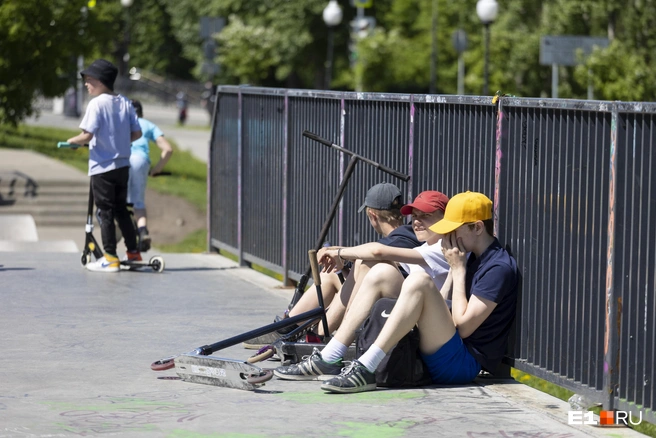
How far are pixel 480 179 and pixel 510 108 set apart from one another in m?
0.53

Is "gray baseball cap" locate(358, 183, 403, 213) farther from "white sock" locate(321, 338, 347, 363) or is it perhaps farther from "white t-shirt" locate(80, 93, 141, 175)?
"white t-shirt" locate(80, 93, 141, 175)

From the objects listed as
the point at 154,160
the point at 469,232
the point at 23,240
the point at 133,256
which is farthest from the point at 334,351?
the point at 154,160

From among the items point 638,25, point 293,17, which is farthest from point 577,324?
point 293,17

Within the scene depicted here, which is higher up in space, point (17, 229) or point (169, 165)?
point (169, 165)

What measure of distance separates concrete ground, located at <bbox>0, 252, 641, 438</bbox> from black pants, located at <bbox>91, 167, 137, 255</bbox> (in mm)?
1740

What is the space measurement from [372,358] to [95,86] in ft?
17.5

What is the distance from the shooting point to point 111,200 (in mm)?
10445

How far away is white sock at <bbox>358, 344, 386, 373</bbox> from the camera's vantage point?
5.85 m

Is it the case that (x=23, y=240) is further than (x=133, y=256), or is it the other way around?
(x=23, y=240)

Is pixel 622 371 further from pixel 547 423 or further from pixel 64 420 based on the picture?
pixel 64 420

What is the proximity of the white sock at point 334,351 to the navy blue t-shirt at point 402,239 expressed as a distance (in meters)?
0.67

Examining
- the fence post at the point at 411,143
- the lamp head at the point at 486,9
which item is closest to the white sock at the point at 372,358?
the fence post at the point at 411,143

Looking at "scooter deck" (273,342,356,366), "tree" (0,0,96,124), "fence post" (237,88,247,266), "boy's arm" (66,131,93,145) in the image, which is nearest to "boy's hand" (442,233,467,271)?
"scooter deck" (273,342,356,366)

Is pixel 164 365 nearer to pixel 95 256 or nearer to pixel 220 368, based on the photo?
pixel 220 368
